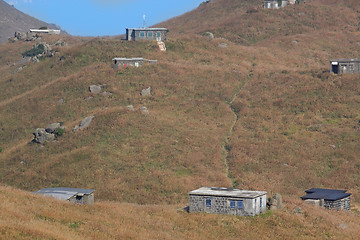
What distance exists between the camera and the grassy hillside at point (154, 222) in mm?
37469

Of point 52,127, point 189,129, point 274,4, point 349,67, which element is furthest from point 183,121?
point 274,4

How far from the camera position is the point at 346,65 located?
95250mm

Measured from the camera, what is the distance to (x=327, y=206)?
179 feet

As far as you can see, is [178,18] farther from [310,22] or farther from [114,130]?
[114,130]

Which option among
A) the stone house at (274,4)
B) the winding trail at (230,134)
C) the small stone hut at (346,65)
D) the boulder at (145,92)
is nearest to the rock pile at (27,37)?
the boulder at (145,92)

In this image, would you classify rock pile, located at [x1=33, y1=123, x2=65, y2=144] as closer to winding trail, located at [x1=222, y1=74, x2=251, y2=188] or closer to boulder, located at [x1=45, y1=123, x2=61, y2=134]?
boulder, located at [x1=45, y1=123, x2=61, y2=134]

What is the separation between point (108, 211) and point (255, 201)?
13117 millimetres

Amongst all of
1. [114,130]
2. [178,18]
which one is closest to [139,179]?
[114,130]

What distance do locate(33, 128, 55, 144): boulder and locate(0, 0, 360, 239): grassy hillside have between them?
1.63m

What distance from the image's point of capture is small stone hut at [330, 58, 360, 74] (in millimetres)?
94812

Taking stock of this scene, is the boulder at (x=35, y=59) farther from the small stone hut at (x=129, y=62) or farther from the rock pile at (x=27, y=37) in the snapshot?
the rock pile at (x=27, y=37)

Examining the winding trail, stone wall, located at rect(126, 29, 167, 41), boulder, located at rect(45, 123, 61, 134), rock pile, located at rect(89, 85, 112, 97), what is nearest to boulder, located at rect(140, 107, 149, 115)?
rock pile, located at rect(89, 85, 112, 97)

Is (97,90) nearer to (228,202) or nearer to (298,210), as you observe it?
(228,202)

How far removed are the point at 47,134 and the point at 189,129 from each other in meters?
21.6
